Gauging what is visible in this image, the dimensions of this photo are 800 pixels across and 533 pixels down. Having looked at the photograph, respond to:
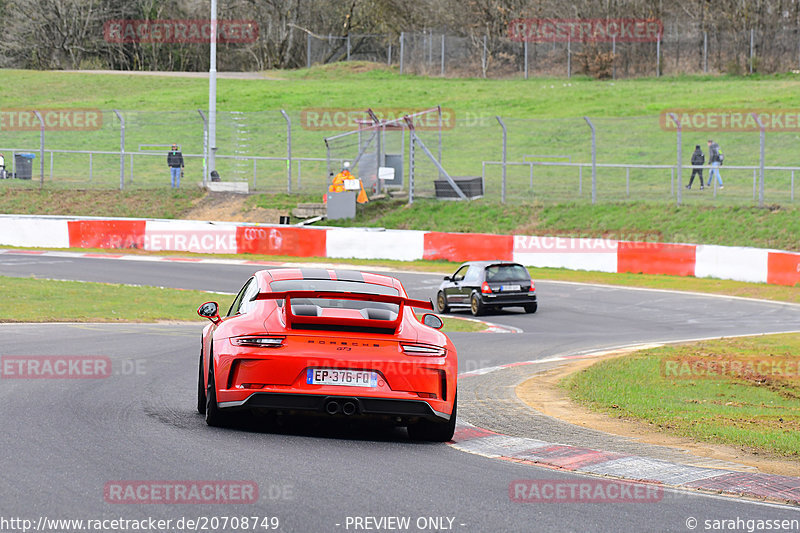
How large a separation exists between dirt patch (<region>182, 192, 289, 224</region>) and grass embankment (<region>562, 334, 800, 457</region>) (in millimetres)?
21782

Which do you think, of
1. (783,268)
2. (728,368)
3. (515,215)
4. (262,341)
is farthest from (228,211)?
(262,341)

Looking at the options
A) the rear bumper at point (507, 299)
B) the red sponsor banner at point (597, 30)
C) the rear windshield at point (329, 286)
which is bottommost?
the rear bumper at point (507, 299)

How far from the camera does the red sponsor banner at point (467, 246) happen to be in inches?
1224

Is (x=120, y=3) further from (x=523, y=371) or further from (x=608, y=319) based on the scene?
(x=523, y=371)

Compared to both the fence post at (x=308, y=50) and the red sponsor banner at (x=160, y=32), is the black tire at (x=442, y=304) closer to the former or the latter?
the fence post at (x=308, y=50)

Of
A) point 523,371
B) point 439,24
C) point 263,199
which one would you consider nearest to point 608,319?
point 523,371

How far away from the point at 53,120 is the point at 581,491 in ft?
172

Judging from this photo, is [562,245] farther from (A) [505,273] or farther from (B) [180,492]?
(B) [180,492]

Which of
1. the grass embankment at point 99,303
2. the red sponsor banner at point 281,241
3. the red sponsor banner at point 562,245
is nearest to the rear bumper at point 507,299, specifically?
the grass embankment at point 99,303

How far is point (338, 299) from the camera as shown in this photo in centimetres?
854

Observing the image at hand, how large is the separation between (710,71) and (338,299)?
54.7 meters

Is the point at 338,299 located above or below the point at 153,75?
below

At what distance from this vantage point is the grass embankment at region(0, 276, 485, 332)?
18984 millimetres

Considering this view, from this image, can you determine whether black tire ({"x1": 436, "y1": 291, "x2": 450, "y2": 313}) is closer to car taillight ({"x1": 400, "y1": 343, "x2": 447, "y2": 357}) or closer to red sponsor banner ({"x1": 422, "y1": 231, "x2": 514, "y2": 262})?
red sponsor banner ({"x1": 422, "y1": 231, "x2": 514, "y2": 262})
